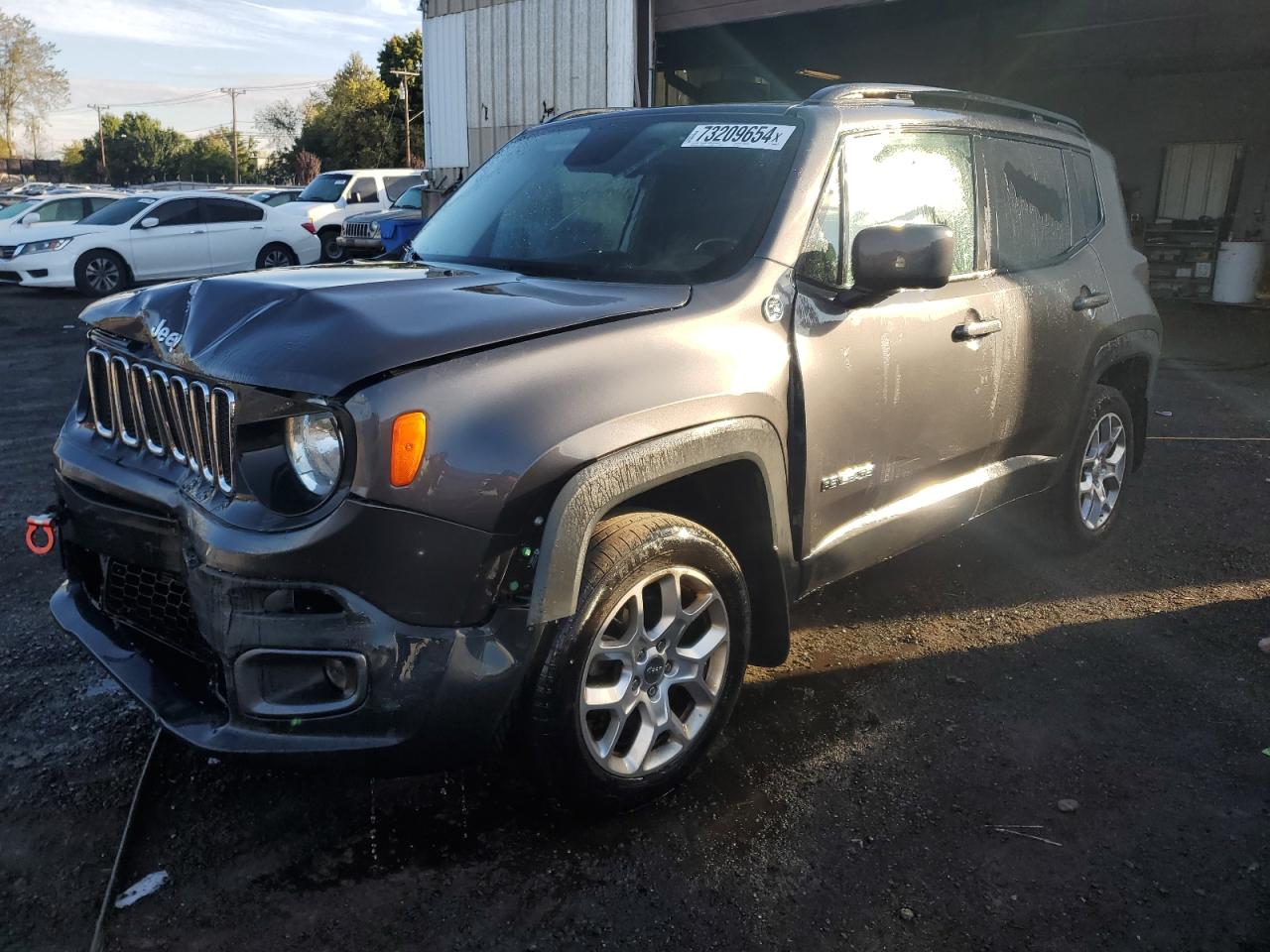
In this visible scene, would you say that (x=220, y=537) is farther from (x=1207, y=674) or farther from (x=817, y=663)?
(x=1207, y=674)

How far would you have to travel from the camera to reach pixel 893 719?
11.1 feet

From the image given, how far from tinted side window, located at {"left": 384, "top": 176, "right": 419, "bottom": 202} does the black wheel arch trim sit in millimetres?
18067

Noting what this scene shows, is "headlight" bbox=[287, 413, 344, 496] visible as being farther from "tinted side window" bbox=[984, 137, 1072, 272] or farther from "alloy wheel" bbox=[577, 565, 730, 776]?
"tinted side window" bbox=[984, 137, 1072, 272]

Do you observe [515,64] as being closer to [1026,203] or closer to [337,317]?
[1026,203]

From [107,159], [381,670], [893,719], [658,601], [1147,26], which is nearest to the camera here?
[381,670]

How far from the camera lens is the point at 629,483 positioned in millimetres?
2518

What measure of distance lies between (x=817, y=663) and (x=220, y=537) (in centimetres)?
222

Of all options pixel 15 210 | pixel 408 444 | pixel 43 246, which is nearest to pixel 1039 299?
pixel 408 444

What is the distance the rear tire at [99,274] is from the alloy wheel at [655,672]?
1482 centimetres

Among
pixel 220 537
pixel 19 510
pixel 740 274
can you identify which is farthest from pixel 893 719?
pixel 19 510

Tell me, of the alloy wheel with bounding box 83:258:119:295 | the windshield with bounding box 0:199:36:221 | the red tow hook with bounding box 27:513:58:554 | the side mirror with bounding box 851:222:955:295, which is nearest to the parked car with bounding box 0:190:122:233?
the windshield with bounding box 0:199:36:221

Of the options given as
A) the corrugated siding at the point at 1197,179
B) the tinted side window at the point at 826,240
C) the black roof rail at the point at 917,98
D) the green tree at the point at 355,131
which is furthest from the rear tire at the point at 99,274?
the green tree at the point at 355,131

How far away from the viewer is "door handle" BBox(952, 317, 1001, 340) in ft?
11.6

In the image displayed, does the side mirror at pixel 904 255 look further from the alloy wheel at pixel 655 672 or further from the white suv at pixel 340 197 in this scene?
the white suv at pixel 340 197
